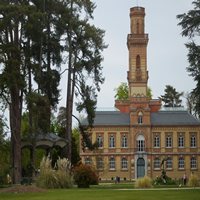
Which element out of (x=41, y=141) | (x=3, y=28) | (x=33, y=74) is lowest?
(x=41, y=141)

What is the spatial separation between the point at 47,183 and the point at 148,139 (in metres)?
44.7

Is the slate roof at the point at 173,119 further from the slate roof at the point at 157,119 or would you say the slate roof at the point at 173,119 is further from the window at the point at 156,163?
the window at the point at 156,163

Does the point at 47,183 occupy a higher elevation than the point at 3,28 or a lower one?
lower

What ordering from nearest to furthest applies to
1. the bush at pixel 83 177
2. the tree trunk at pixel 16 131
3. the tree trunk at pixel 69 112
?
the bush at pixel 83 177 < the tree trunk at pixel 16 131 < the tree trunk at pixel 69 112

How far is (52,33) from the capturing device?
37188 millimetres

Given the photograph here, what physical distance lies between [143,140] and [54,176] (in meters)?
44.8

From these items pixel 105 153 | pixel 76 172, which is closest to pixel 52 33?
pixel 76 172

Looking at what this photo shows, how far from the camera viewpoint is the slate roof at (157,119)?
2933 inches

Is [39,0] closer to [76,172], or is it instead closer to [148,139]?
[76,172]

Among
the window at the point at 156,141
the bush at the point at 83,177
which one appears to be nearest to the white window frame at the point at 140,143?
the window at the point at 156,141

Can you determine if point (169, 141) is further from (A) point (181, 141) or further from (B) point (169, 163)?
(B) point (169, 163)

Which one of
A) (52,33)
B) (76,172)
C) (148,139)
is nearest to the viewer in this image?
(76,172)

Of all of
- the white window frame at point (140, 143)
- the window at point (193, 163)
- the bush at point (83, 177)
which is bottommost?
the bush at point (83, 177)

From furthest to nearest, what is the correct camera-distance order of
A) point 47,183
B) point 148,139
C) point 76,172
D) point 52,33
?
1. point 148,139
2. point 52,33
3. point 76,172
4. point 47,183
